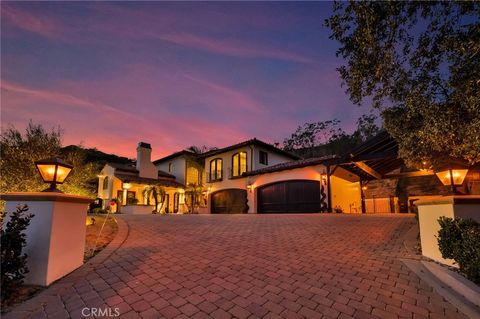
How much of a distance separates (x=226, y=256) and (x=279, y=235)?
2.84 meters

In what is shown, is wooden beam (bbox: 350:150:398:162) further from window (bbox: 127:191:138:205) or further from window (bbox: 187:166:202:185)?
window (bbox: 187:166:202:185)

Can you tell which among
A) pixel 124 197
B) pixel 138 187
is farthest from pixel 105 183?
pixel 124 197

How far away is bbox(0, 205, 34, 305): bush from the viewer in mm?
3055

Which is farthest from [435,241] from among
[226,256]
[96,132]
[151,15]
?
[96,132]

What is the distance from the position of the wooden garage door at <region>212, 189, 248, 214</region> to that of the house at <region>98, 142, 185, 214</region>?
12.8 feet

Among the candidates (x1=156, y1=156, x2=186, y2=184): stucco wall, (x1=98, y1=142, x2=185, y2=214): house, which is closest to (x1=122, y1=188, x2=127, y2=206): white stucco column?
(x1=98, y1=142, x2=185, y2=214): house

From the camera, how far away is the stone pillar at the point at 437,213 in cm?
480

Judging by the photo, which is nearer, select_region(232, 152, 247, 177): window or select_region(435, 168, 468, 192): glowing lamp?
select_region(435, 168, 468, 192): glowing lamp

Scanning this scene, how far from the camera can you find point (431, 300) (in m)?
3.58

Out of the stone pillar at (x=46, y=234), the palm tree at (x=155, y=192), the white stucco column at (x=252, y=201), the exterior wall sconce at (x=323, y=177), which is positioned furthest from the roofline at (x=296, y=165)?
the stone pillar at (x=46, y=234)

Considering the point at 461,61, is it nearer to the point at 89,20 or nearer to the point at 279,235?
the point at 279,235

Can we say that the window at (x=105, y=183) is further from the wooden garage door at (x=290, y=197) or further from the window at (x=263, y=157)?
the window at (x=263, y=157)

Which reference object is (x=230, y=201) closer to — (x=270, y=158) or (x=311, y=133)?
(x=270, y=158)

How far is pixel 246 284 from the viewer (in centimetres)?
389
